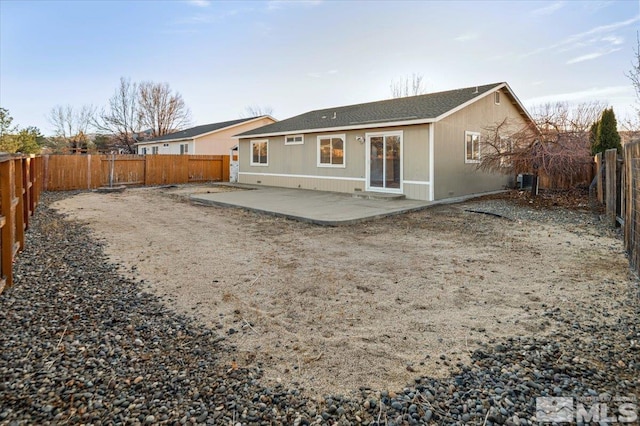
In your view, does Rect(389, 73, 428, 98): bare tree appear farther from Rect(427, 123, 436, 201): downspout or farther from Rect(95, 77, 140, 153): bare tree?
Rect(95, 77, 140, 153): bare tree

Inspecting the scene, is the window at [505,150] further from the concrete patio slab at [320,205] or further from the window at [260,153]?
the window at [260,153]

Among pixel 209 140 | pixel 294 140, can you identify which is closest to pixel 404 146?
pixel 294 140

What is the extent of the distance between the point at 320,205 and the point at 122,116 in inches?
1313

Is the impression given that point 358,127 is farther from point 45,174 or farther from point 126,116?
point 126,116

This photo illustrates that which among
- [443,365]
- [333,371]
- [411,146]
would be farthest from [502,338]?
[411,146]

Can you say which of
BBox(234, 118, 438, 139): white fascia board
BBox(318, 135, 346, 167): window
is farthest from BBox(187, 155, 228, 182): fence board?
BBox(318, 135, 346, 167): window

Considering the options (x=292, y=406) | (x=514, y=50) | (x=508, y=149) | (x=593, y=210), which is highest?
(x=514, y=50)

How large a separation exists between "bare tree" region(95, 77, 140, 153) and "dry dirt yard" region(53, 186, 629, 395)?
32.2 m

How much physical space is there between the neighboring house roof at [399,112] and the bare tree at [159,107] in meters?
24.2

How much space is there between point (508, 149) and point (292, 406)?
460 inches

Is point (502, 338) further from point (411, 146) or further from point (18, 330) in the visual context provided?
point (411, 146)

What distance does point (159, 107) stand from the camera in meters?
37.1

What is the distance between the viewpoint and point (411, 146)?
12.1 metres

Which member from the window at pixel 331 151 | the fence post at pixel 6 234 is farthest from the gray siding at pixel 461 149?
the fence post at pixel 6 234
